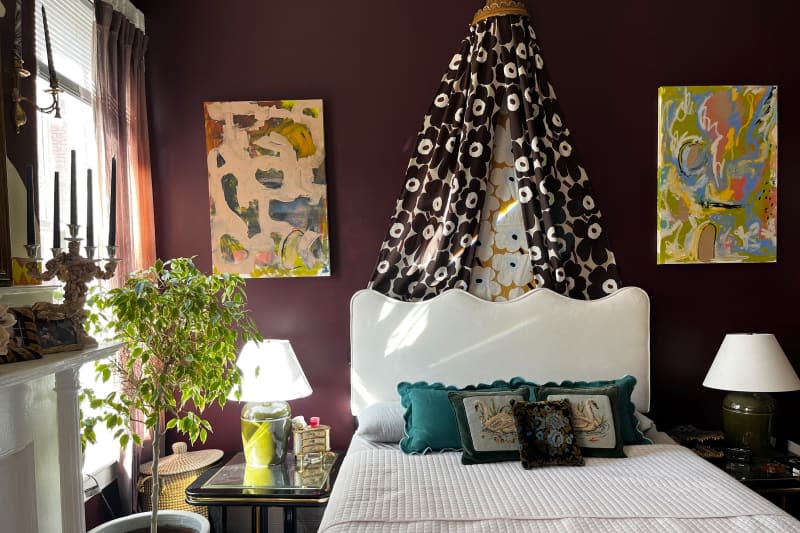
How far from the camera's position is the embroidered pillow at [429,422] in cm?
275

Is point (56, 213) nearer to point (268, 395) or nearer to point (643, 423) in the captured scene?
point (268, 395)

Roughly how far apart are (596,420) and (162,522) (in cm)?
194

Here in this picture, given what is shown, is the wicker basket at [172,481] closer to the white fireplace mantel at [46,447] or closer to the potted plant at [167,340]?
the potted plant at [167,340]

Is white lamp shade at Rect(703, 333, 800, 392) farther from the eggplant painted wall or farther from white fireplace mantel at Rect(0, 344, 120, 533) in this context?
white fireplace mantel at Rect(0, 344, 120, 533)

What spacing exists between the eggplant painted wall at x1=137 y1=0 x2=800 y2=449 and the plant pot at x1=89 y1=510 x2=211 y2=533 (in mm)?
980

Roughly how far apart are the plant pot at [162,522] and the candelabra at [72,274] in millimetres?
1042

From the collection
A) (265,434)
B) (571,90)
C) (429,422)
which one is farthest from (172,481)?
(571,90)

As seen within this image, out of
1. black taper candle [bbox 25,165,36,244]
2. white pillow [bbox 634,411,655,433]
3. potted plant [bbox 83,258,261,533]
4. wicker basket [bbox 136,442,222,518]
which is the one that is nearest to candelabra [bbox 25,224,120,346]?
black taper candle [bbox 25,165,36,244]

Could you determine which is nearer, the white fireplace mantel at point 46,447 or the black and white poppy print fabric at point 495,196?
the white fireplace mantel at point 46,447

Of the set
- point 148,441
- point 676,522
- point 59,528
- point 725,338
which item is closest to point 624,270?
point 725,338

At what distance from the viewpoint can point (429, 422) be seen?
2.78 meters

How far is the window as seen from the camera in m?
2.48

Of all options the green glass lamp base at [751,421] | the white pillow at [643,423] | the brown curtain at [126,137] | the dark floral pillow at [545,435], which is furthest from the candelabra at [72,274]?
the green glass lamp base at [751,421]

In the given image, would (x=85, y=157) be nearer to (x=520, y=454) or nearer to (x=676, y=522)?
(x=520, y=454)
